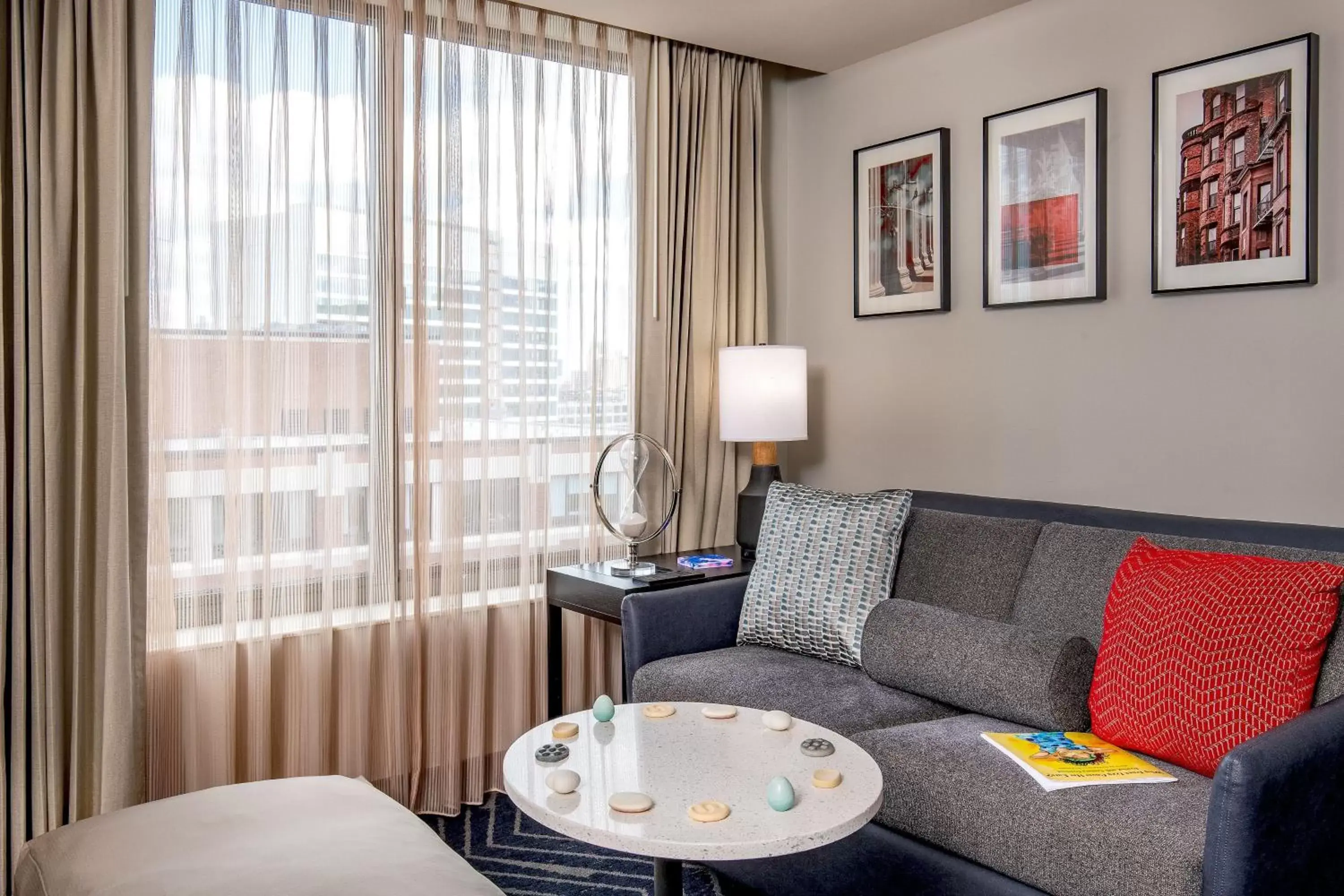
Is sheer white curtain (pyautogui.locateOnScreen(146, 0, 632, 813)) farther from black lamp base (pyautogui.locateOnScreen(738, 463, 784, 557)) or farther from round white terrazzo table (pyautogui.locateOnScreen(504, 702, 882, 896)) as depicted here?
round white terrazzo table (pyautogui.locateOnScreen(504, 702, 882, 896))

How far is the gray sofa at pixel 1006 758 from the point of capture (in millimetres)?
1624

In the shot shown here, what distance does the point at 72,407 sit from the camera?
2.50m

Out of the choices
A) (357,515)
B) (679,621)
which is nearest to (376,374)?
(357,515)

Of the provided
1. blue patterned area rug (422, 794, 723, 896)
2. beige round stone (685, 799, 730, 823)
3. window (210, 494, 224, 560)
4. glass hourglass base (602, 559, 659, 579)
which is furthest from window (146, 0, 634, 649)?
beige round stone (685, 799, 730, 823)

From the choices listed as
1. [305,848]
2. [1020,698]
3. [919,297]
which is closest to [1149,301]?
[919,297]

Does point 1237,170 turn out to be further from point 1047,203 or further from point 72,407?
point 72,407

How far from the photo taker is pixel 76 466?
2477mm

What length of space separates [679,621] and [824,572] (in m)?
0.43

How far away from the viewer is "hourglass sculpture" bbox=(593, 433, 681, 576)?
10.5 ft

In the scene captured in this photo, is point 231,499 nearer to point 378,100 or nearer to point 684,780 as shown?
point 378,100

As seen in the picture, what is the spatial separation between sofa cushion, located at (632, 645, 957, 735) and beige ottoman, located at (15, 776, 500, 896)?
867 mm

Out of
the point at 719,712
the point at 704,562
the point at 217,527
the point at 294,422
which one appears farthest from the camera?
the point at 704,562

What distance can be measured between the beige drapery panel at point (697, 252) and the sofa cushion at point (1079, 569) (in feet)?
4.39

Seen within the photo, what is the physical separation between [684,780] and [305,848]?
25.0 inches
